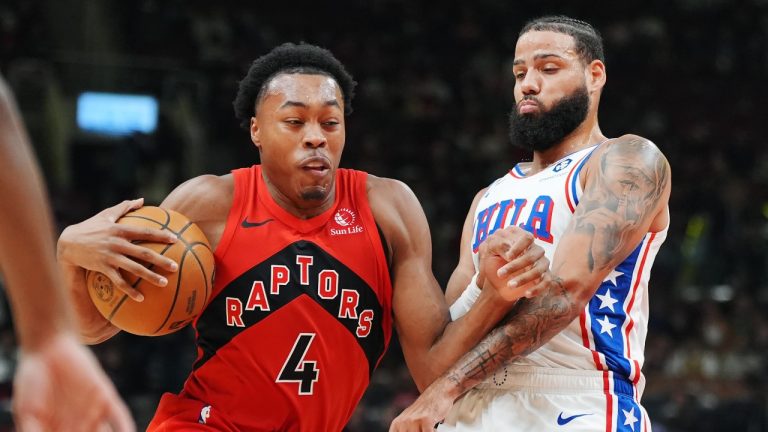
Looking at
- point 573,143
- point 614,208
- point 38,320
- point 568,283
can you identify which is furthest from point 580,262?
point 38,320

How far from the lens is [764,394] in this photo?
10.4 m


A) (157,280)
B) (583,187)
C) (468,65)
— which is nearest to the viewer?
(157,280)

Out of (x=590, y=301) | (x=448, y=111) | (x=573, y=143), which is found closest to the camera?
(x=590, y=301)

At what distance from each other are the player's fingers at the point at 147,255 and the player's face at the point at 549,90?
1488 mm

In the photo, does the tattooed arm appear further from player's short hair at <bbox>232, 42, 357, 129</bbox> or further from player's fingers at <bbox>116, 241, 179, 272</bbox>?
player's short hair at <bbox>232, 42, 357, 129</bbox>

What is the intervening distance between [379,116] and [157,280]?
10.6 metres

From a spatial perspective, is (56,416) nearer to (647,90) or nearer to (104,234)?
(104,234)

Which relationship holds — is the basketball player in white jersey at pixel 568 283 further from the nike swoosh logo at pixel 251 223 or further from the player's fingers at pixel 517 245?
the nike swoosh logo at pixel 251 223

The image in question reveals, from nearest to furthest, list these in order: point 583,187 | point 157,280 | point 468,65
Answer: point 157,280, point 583,187, point 468,65

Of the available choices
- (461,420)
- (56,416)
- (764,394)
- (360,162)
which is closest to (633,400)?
(461,420)

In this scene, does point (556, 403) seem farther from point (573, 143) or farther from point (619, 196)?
point (573, 143)

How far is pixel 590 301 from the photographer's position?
3.66 meters

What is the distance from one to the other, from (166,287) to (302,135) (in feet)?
2.64

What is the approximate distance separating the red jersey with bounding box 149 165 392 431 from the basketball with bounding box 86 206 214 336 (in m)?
0.17
